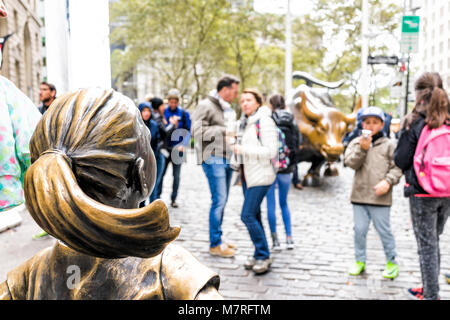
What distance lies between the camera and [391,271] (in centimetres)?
414

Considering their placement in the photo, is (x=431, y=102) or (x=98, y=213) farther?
(x=431, y=102)

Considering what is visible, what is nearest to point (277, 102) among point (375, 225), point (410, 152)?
point (375, 225)

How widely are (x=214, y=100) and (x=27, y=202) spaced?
14.0ft

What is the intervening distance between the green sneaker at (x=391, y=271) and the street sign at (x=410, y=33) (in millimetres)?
2139

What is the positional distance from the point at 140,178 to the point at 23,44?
1534mm

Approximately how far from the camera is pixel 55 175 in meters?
0.76

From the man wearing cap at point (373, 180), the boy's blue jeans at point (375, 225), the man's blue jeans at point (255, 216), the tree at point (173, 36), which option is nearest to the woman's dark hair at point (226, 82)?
the man's blue jeans at point (255, 216)

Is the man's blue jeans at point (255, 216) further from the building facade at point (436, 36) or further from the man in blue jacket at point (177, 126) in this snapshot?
the man in blue jacket at point (177, 126)

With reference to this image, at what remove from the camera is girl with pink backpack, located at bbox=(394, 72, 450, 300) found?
320 cm

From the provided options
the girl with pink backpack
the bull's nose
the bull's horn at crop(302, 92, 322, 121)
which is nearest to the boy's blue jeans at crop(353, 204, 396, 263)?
the girl with pink backpack

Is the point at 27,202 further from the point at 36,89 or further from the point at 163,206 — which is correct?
the point at 36,89

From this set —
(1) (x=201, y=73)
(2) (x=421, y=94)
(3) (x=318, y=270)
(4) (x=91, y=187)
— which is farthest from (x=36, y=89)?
(1) (x=201, y=73)

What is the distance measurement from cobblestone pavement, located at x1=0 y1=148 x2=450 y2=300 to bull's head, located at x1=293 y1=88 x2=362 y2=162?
1.30m

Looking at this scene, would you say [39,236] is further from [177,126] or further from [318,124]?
[318,124]
